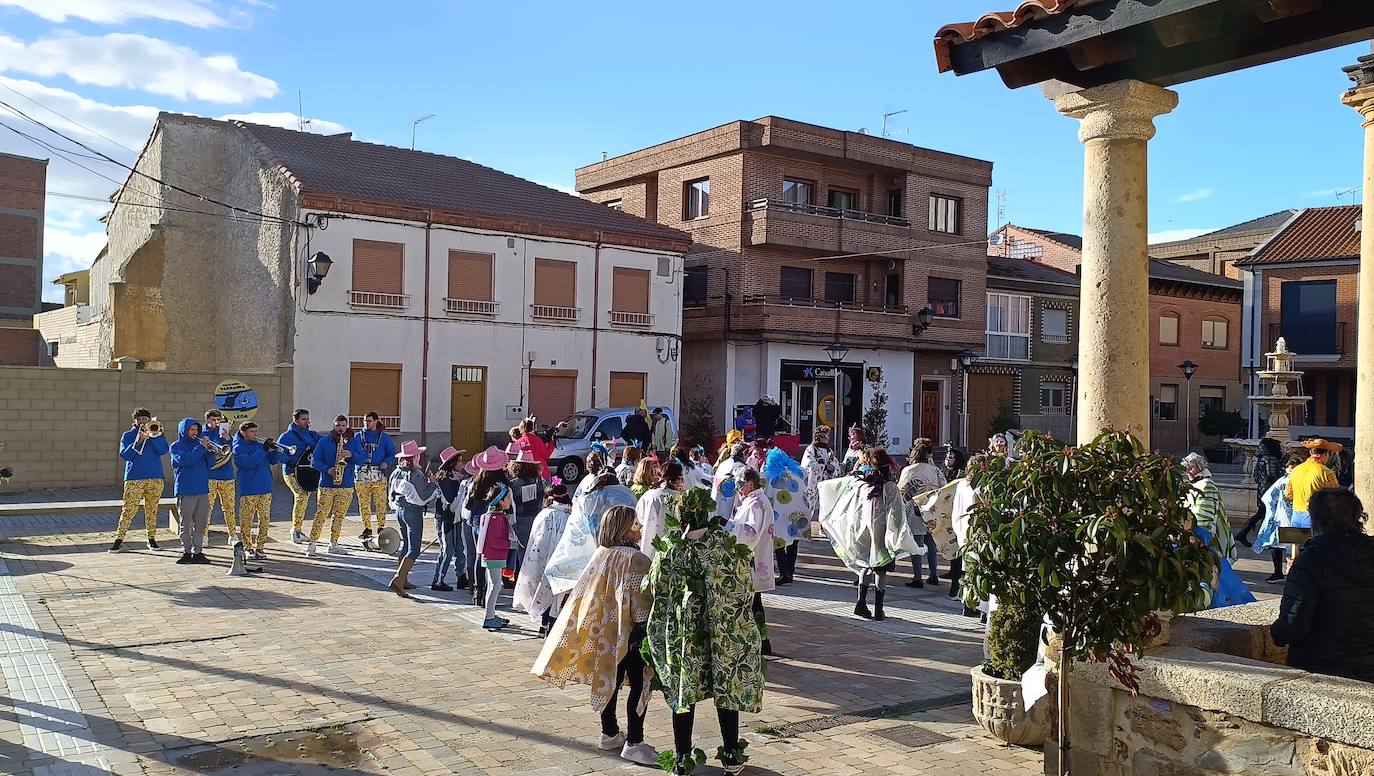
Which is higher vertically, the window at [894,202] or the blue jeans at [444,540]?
the window at [894,202]

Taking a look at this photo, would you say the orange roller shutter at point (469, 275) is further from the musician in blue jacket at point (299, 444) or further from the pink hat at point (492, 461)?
the pink hat at point (492, 461)

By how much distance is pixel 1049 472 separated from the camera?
4660mm

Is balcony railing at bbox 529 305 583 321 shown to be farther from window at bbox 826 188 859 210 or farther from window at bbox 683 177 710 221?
window at bbox 826 188 859 210

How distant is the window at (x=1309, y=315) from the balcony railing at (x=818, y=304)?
12880 mm

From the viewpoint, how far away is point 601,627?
21.2ft

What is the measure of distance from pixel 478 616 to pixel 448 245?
17.8m

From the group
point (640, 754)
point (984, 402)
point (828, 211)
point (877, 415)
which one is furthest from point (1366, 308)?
point (984, 402)

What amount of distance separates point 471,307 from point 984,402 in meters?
19.1

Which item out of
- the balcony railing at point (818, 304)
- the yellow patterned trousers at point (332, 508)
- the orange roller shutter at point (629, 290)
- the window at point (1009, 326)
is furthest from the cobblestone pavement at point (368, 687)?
the window at point (1009, 326)

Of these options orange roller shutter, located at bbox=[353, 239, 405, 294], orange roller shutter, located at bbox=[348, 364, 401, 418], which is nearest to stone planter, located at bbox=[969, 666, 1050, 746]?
orange roller shutter, located at bbox=[348, 364, 401, 418]

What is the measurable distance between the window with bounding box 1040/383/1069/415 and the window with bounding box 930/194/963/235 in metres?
7.09

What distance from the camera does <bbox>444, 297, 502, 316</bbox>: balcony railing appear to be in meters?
26.9

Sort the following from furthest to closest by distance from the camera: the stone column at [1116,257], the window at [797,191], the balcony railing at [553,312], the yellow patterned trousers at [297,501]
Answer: the window at [797,191], the balcony railing at [553,312], the yellow patterned trousers at [297,501], the stone column at [1116,257]

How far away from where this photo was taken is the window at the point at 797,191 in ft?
110
